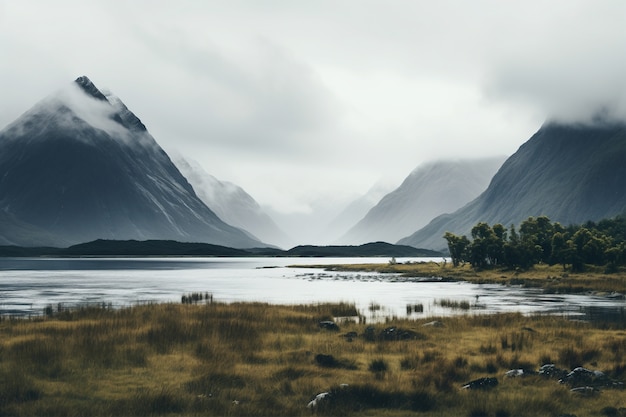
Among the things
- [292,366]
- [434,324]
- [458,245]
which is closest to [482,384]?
[292,366]

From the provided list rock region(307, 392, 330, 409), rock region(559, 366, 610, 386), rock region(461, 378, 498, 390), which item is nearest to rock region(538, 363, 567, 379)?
rock region(559, 366, 610, 386)

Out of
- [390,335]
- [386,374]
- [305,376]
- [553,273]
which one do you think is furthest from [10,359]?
[553,273]

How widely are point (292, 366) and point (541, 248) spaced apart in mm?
127163

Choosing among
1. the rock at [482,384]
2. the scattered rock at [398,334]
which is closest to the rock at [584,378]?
the rock at [482,384]

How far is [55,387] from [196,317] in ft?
69.3

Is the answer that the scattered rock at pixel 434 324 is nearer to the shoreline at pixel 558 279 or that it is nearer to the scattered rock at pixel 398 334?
the scattered rock at pixel 398 334

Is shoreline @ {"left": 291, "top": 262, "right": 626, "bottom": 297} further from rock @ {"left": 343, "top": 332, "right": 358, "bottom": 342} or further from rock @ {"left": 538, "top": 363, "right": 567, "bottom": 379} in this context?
rock @ {"left": 538, "top": 363, "right": 567, "bottom": 379}

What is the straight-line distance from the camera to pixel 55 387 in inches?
916

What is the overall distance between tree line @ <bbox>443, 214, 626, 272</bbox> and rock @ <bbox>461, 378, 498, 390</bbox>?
352ft

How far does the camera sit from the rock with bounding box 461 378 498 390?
23734 mm

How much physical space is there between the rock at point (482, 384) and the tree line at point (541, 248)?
107179 millimetres

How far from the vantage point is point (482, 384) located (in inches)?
942

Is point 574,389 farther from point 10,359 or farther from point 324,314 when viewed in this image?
point 324,314

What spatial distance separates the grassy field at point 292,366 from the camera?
21.2 m
